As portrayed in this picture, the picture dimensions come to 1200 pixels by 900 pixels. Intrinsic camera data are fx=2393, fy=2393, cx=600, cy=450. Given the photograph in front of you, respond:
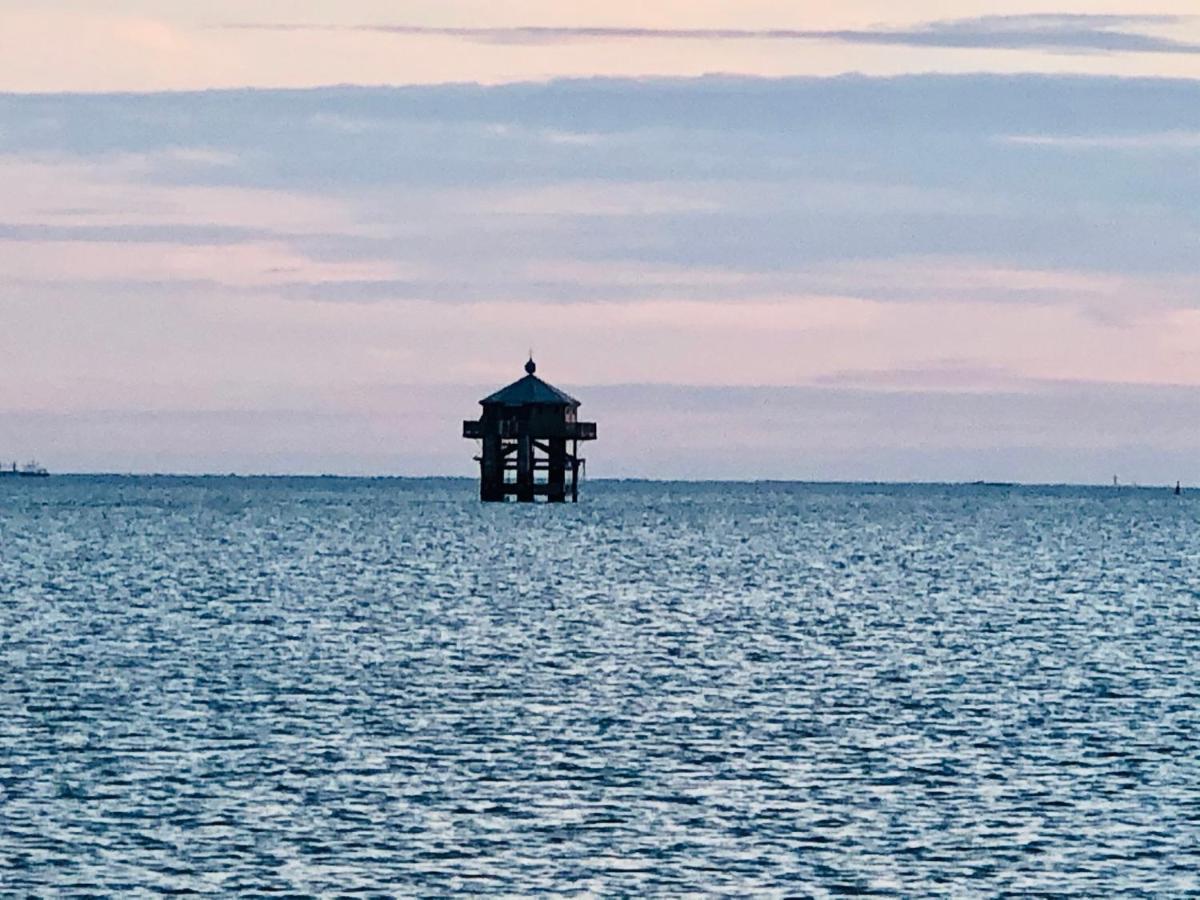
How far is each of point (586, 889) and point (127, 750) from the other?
11.1 metres

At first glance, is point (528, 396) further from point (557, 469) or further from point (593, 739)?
point (593, 739)

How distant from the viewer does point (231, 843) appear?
26.0 metres

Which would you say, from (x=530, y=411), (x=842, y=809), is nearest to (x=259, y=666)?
(x=842, y=809)

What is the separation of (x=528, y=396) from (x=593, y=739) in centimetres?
9568

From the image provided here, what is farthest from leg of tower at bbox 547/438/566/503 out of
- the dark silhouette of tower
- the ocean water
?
the ocean water

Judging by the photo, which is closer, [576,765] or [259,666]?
[576,765]

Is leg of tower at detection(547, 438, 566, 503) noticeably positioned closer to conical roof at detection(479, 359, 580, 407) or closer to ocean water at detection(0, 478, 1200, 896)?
conical roof at detection(479, 359, 580, 407)

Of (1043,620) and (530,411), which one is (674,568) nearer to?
(1043,620)

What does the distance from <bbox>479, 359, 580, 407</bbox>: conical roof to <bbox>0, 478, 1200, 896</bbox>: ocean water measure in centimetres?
5222

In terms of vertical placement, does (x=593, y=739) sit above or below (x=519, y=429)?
below

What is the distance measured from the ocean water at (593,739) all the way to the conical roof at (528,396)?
2056 inches

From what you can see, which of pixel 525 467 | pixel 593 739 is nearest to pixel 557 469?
pixel 525 467

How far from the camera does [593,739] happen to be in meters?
34.7

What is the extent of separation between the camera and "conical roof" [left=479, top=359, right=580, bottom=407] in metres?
130
